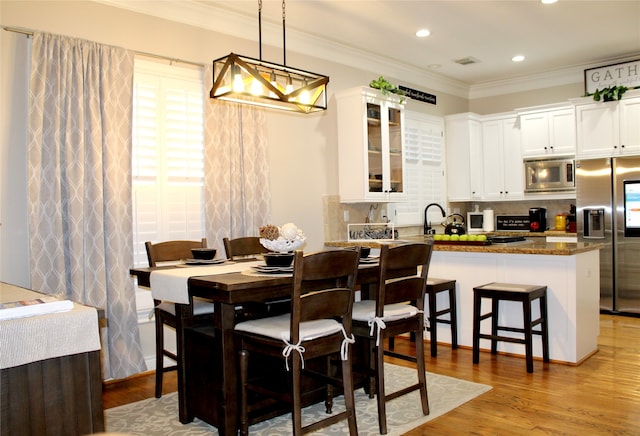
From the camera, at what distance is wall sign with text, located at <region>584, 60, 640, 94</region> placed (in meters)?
5.94

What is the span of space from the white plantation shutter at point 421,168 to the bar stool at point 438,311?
179 centimetres

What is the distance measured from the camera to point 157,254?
3.47 metres

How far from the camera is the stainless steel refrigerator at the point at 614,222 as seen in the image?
5562mm

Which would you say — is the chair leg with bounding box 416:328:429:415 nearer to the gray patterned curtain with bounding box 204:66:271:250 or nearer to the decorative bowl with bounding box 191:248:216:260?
the decorative bowl with bounding box 191:248:216:260

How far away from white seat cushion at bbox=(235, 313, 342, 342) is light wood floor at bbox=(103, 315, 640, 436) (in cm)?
80

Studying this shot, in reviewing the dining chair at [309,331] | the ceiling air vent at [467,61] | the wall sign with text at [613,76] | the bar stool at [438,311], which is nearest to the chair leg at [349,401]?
the dining chair at [309,331]

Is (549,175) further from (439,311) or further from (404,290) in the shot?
(404,290)

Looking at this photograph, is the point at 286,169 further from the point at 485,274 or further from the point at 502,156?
the point at 502,156

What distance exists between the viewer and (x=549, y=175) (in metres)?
6.47

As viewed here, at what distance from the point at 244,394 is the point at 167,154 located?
7.11 feet

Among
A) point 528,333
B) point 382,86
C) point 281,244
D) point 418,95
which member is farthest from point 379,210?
point 281,244

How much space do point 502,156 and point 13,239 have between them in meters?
5.74

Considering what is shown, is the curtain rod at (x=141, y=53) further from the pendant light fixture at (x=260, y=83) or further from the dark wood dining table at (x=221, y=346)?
the dark wood dining table at (x=221, y=346)

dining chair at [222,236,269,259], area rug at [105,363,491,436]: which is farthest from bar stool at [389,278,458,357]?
dining chair at [222,236,269,259]
